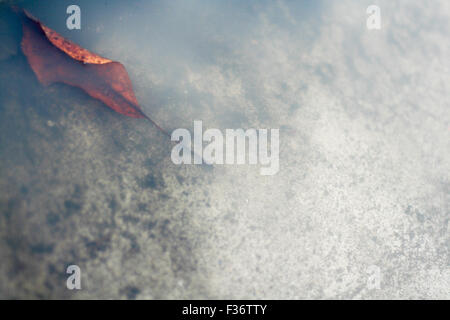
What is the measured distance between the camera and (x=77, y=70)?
1.33 metres

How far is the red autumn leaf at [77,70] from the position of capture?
1.32 meters

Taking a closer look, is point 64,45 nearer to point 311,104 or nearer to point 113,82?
point 113,82

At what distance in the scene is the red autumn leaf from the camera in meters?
1.32

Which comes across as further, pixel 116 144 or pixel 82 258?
pixel 116 144

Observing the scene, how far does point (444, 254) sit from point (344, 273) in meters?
0.52

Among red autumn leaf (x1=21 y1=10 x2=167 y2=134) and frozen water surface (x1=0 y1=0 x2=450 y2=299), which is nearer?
frozen water surface (x1=0 y1=0 x2=450 y2=299)

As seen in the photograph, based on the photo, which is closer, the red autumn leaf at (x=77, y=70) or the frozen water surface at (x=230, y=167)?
the frozen water surface at (x=230, y=167)

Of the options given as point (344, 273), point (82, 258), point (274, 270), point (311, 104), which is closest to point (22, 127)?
point (82, 258)

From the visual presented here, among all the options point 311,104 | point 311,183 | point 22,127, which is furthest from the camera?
point 311,104

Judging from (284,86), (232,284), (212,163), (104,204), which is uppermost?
(284,86)

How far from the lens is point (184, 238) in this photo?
1214 millimetres

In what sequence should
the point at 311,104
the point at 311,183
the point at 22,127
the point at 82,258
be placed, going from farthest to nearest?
the point at 311,104 → the point at 311,183 → the point at 22,127 → the point at 82,258

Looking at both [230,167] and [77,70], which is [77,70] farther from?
[230,167]

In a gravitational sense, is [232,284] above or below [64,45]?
below
